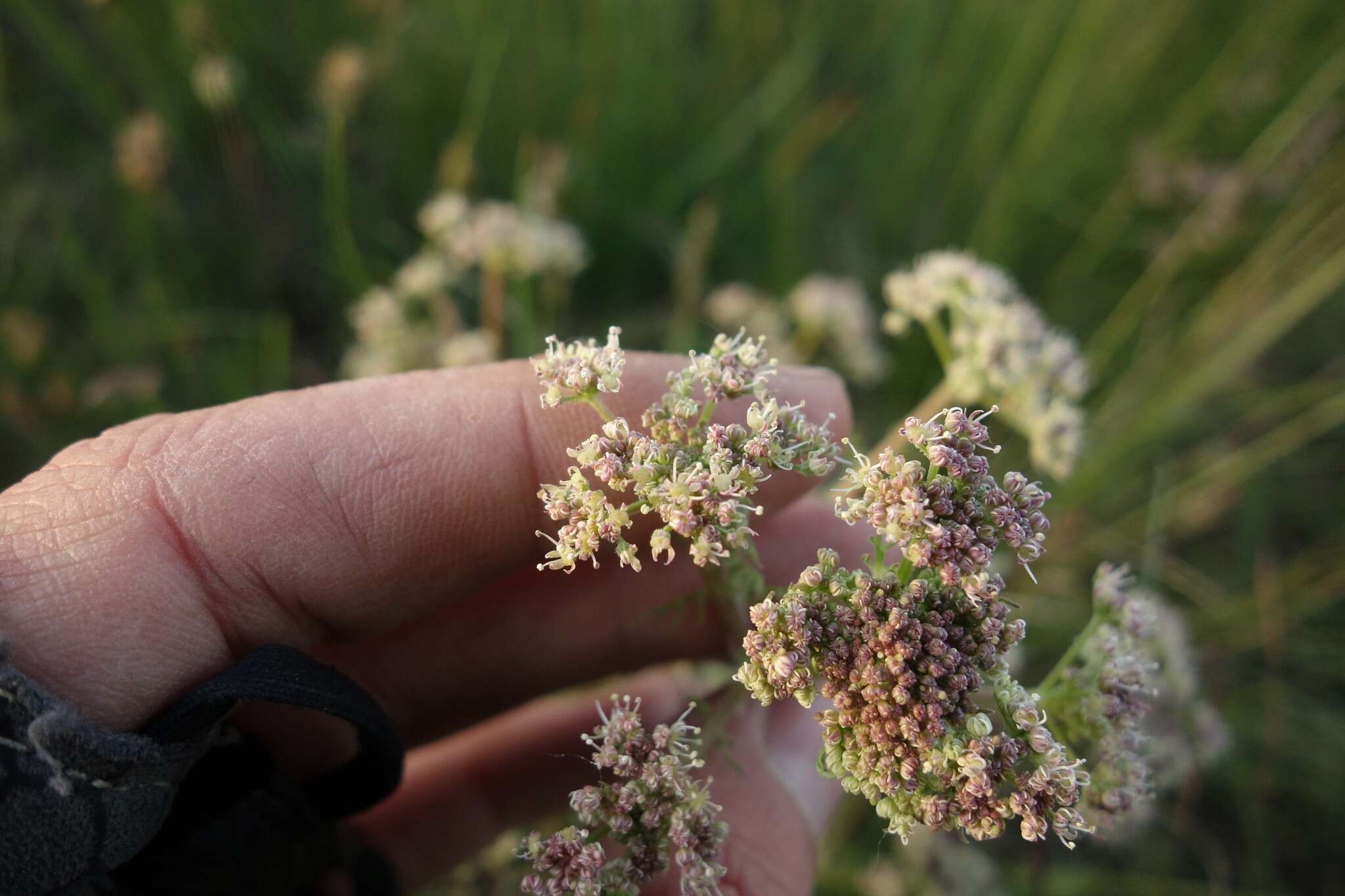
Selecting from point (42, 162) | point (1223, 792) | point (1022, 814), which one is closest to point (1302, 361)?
point (1223, 792)

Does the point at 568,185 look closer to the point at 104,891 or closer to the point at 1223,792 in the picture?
the point at 104,891

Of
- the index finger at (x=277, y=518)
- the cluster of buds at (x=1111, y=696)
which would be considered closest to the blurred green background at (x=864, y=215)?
the index finger at (x=277, y=518)

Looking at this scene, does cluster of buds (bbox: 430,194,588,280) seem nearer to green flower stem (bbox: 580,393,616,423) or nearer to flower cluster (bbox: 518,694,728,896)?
green flower stem (bbox: 580,393,616,423)

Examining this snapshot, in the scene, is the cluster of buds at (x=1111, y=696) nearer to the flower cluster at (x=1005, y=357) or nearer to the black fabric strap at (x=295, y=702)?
the flower cluster at (x=1005, y=357)

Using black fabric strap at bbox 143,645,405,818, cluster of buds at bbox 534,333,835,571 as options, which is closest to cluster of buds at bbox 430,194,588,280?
cluster of buds at bbox 534,333,835,571

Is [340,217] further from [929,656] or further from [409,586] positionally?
[929,656]
